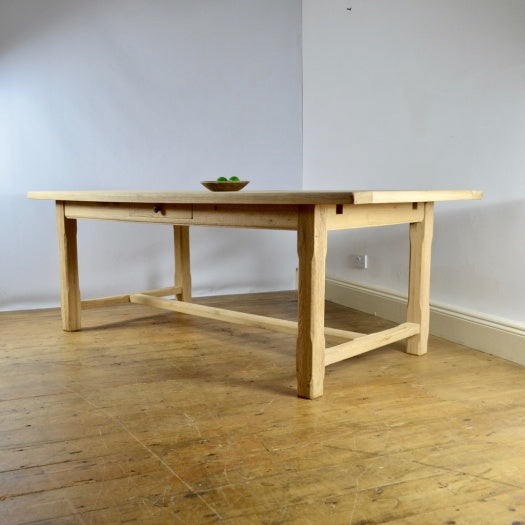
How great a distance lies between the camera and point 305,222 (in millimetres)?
1968

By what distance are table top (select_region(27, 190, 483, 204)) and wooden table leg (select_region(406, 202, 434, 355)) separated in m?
0.21

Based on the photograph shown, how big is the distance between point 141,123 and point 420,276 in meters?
2.19

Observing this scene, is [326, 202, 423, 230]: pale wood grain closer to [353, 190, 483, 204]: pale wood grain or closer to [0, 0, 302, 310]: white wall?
[353, 190, 483, 204]: pale wood grain

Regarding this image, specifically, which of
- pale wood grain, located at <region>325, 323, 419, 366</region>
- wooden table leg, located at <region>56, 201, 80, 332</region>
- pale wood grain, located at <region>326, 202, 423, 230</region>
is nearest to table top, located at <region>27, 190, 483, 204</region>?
pale wood grain, located at <region>326, 202, 423, 230</region>

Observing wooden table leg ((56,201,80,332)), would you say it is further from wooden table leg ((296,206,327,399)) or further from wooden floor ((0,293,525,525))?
wooden table leg ((296,206,327,399))

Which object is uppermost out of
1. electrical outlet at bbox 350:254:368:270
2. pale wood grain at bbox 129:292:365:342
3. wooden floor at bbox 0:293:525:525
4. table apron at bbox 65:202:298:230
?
table apron at bbox 65:202:298:230

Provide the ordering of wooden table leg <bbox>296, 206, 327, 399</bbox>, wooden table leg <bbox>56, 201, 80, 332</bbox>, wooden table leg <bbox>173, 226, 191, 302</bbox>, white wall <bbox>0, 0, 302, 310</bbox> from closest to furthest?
wooden table leg <bbox>296, 206, 327, 399</bbox> → wooden table leg <bbox>56, 201, 80, 332</bbox> → wooden table leg <bbox>173, 226, 191, 302</bbox> → white wall <bbox>0, 0, 302, 310</bbox>

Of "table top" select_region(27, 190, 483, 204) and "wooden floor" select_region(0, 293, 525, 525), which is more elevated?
"table top" select_region(27, 190, 483, 204)

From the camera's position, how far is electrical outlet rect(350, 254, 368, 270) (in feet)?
11.6

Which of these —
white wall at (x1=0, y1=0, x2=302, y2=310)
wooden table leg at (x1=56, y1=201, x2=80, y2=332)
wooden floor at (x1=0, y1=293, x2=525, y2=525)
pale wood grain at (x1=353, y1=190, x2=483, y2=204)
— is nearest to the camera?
wooden floor at (x1=0, y1=293, x2=525, y2=525)

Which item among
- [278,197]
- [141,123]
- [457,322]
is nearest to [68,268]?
[141,123]

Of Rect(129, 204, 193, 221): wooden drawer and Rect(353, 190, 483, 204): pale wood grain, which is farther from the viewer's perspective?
Rect(129, 204, 193, 221): wooden drawer

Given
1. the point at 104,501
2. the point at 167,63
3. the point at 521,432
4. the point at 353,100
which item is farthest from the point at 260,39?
the point at 104,501

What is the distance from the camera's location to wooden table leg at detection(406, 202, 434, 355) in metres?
2.48
